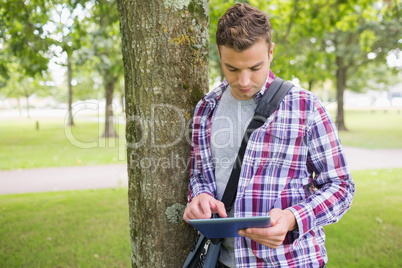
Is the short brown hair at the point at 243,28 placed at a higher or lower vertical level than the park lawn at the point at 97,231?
higher

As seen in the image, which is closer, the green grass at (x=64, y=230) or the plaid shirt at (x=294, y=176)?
the plaid shirt at (x=294, y=176)

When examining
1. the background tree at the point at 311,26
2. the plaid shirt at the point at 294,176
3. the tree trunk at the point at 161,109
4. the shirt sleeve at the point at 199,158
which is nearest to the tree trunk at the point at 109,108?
the background tree at the point at 311,26

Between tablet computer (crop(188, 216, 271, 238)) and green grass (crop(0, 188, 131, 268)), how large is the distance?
3160 millimetres

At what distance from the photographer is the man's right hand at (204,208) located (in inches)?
59.7

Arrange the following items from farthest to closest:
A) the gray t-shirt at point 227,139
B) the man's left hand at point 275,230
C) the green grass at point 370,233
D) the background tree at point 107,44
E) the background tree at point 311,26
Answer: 1. the background tree at point 107,44
2. the background tree at point 311,26
3. the green grass at point 370,233
4. the gray t-shirt at point 227,139
5. the man's left hand at point 275,230

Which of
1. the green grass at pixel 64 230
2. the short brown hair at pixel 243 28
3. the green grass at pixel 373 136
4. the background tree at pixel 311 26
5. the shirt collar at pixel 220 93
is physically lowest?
the green grass at pixel 64 230

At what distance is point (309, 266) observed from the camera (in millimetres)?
1473

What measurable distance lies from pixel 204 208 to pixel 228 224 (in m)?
0.34

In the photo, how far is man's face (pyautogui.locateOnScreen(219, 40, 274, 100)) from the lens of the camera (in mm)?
1521

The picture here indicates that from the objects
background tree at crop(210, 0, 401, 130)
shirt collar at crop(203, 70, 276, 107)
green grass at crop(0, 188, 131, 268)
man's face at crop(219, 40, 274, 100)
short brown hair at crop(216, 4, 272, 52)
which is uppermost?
background tree at crop(210, 0, 401, 130)

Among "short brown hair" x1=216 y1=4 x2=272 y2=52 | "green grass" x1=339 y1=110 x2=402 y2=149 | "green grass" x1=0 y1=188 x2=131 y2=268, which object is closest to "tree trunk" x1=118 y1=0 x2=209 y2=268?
"short brown hair" x1=216 y1=4 x2=272 y2=52

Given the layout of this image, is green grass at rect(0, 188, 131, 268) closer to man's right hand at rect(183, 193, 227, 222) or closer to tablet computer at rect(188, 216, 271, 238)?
man's right hand at rect(183, 193, 227, 222)

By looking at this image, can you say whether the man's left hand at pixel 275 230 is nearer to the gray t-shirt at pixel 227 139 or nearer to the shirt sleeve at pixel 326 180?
the shirt sleeve at pixel 326 180

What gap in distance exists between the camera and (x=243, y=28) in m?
1.48
